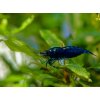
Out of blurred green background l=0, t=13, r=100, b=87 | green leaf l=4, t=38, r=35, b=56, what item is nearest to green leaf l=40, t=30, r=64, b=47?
blurred green background l=0, t=13, r=100, b=87

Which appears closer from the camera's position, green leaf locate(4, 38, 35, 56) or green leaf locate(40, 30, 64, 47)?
green leaf locate(4, 38, 35, 56)

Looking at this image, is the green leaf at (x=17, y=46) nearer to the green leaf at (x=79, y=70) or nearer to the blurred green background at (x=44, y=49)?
the blurred green background at (x=44, y=49)

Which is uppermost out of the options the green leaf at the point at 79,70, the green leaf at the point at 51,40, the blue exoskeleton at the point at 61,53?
the green leaf at the point at 51,40

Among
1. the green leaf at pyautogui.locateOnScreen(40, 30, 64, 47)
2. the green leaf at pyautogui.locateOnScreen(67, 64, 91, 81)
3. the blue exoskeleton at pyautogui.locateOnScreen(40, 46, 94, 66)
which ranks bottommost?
the green leaf at pyautogui.locateOnScreen(67, 64, 91, 81)

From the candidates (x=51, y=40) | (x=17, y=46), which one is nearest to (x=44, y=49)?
(x=51, y=40)

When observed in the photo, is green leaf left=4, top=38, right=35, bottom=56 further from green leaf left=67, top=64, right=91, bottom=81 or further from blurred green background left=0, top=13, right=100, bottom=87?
green leaf left=67, top=64, right=91, bottom=81

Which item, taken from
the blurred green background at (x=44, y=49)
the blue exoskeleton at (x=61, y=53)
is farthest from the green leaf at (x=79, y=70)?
the blue exoskeleton at (x=61, y=53)

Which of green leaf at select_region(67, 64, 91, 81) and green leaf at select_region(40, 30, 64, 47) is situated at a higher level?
green leaf at select_region(40, 30, 64, 47)

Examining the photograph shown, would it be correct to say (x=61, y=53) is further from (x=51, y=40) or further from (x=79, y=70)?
(x=79, y=70)

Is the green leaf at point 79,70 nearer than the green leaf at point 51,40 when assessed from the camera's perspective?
Yes

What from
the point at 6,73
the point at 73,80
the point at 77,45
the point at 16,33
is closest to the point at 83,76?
the point at 73,80
